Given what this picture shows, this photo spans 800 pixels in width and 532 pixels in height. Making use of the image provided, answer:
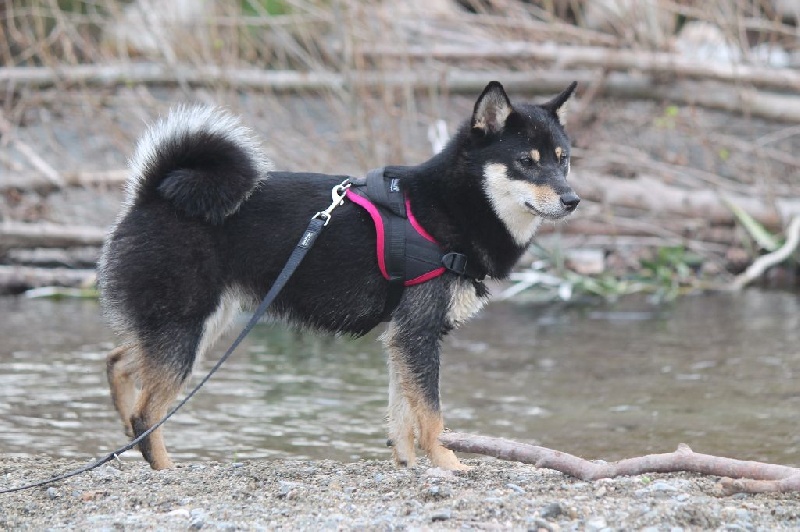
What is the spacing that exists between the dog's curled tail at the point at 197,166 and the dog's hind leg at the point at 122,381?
767mm

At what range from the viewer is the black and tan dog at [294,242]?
468cm

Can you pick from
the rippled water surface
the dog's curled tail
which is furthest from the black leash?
the rippled water surface

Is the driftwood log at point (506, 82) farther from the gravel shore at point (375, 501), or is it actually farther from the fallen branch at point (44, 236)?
the gravel shore at point (375, 501)

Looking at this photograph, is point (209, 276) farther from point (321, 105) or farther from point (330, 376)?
point (321, 105)

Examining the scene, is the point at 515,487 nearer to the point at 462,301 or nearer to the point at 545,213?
the point at 462,301

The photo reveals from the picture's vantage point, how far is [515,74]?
1017 cm

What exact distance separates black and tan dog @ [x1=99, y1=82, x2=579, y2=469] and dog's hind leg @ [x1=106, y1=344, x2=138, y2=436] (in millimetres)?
41

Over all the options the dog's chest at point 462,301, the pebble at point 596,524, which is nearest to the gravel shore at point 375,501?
the pebble at point 596,524

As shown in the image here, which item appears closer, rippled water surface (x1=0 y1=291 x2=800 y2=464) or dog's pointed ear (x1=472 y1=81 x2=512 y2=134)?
dog's pointed ear (x1=472 y1=81 x2=512 y2=134)

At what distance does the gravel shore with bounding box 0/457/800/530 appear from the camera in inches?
144

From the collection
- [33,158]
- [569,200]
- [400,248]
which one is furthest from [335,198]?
[33,158]

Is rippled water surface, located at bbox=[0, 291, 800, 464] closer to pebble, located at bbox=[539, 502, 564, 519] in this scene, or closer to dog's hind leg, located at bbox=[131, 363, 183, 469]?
dog's hind leg, located at bbox=[131, 363, 183, 469]

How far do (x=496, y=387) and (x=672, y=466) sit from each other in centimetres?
321

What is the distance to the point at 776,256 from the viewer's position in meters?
9.78
